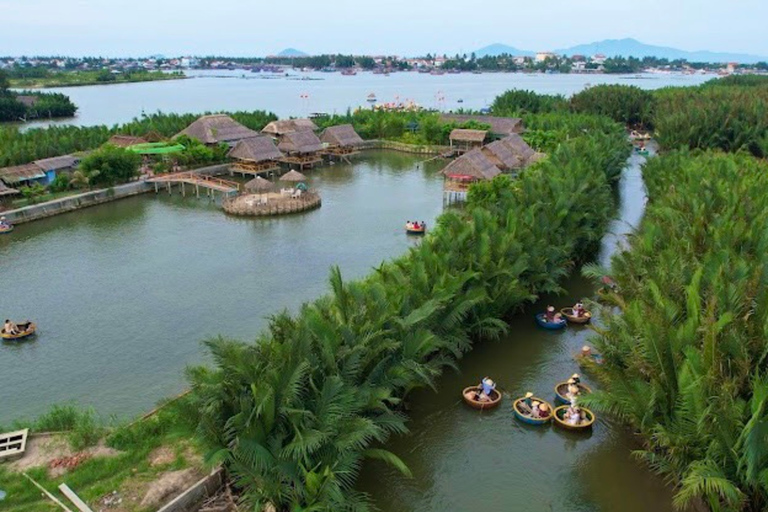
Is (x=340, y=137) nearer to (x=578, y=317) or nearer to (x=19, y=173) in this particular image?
(x=19, y=173)

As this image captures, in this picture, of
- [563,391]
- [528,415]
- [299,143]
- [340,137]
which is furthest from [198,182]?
[528,415]

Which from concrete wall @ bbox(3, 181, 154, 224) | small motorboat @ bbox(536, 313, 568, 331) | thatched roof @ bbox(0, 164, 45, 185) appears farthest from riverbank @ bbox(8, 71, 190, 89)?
small motorboat @ bbox(536, 313, 568, 331)

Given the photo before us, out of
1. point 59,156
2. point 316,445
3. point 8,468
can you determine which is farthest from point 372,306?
point 59,156

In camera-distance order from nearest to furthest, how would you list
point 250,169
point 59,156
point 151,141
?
point 59,156
point 250,169
point 151,141

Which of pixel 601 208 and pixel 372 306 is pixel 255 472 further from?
pixel 601 208

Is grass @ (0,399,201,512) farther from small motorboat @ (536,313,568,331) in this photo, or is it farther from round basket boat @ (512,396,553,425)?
small motorboat @ (536,313,568,331)

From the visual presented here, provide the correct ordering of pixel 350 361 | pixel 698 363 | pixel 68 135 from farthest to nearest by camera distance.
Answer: pixel 68 135 < pixel 350 361 < pixel 698 363

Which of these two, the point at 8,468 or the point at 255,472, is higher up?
the point at 255,472
